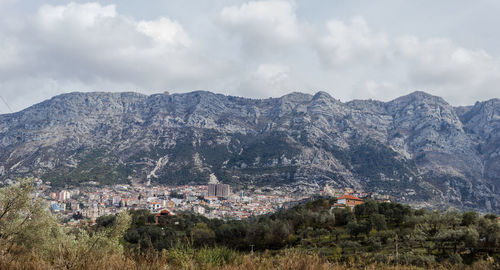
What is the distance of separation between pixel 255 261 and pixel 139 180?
162 meters

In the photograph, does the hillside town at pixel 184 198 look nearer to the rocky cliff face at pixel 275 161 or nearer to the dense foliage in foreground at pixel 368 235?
the rocky cliff face at pixel 275 161

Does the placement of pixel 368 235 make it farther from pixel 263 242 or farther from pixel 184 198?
pixel 184 198

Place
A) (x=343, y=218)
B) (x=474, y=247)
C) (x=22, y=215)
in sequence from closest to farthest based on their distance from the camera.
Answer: (x=22, y=215)
(x=474, y=247)
(x=343, y=218)

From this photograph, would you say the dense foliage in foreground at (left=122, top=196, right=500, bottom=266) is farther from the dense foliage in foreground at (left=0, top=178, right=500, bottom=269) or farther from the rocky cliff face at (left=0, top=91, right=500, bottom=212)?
the rocky cliff face at (left=0, top=91, right=500, bottom=212)

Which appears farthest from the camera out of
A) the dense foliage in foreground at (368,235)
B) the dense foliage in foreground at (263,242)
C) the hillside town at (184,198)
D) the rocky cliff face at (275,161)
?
the rocky cliff face at (275,161)

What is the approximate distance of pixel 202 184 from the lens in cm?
15738

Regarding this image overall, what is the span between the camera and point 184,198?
131250mm

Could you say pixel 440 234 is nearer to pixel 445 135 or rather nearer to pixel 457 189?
pixel 457 189

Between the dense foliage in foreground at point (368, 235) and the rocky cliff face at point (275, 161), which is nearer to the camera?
the dense foliage in foreground at point (368, 235)

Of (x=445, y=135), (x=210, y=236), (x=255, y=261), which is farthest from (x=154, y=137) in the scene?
(x=255, y=261)

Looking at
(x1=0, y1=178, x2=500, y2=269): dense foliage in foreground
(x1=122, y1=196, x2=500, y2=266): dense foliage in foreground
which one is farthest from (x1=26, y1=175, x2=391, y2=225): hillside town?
(x1=122, y1=196, x2=500, y2=266): dense foliage in foreground

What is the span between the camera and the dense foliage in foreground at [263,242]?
571cm

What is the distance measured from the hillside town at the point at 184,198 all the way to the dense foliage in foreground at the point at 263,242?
4364cm

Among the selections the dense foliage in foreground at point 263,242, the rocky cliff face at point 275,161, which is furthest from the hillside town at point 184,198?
the dense foliage in foreground at point 263,242
